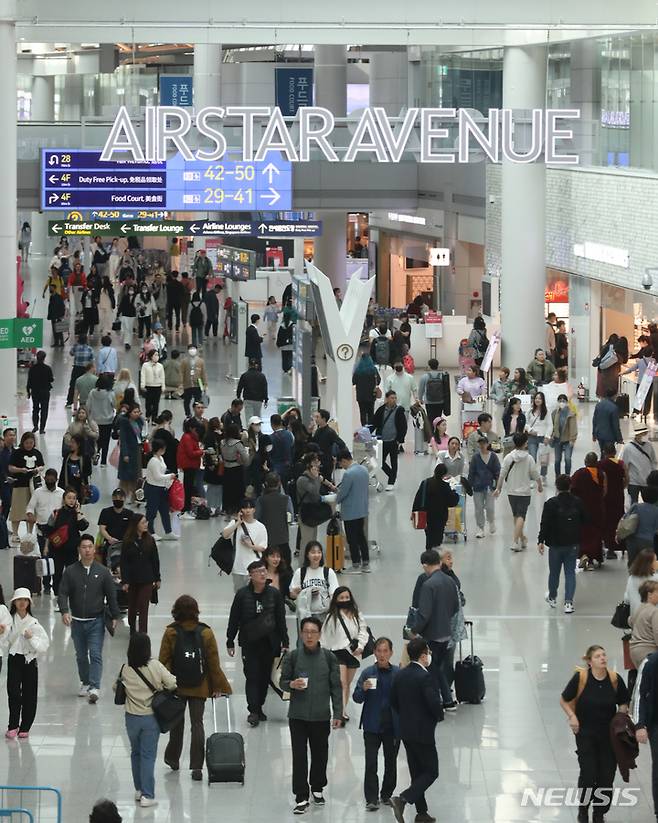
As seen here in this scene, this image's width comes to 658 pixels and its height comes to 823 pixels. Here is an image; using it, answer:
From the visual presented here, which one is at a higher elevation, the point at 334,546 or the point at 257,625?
the point at 257,625

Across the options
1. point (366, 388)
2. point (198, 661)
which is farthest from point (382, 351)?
point (198, 661)

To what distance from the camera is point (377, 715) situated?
10391mm

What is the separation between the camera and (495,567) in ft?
57.2

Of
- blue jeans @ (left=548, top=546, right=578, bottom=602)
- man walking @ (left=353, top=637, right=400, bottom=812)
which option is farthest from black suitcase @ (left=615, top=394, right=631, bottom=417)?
man walking @ (left=353, top=637, right=400, bottom=812)

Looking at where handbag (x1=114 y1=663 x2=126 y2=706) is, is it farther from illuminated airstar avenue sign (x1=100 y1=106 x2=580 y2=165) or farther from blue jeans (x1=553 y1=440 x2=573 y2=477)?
illuminated airstar avenue sign (x1=100 y1=106 x2=580 y2=165)

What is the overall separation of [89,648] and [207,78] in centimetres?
2443

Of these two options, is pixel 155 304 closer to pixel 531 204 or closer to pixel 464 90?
pixel 464 90

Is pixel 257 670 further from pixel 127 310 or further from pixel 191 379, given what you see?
pixel 127 310

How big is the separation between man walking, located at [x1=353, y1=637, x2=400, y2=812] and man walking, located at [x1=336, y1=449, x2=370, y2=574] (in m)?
6.21

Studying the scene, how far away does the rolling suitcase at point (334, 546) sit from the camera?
16.7m

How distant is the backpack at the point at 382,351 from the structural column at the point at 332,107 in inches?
232

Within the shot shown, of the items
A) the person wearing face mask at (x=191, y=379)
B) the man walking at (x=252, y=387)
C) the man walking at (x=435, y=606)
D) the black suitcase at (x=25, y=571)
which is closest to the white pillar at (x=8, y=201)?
the person wearing face mask at (x=191, y=379)

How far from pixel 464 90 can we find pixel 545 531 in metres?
24.4

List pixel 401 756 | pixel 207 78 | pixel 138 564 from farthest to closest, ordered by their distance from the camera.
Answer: pixel 207 78
pixel 138 564
pixel 401 756
